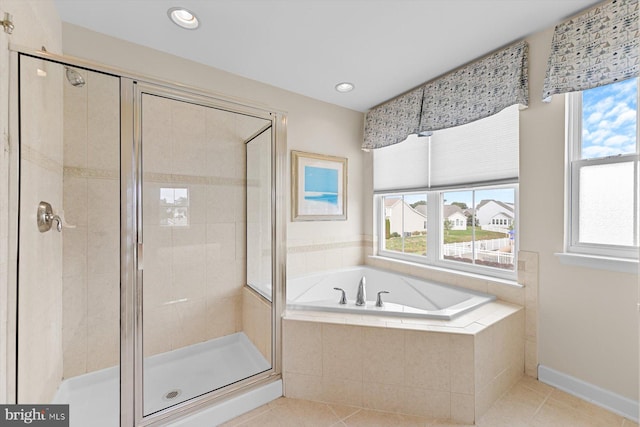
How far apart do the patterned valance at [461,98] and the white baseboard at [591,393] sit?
5.90 ft

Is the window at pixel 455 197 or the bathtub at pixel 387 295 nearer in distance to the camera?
the bathtub at pixel 387 295

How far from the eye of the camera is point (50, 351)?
144cm

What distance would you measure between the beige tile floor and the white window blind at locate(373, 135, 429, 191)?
5.66 ft

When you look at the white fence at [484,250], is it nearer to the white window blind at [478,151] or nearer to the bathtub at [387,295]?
the bathtub at [387,295]

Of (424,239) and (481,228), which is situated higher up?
(481,228)

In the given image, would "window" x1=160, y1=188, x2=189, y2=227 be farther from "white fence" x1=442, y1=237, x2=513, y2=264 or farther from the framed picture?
"white fence" x1=442, y1=237, x2=513, y2=264

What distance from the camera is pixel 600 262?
1530 mm

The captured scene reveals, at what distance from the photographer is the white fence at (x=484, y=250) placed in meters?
2.03

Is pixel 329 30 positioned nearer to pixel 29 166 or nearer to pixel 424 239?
pixel 29 166

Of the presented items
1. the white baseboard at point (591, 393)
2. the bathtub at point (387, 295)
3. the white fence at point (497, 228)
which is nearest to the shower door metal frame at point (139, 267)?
the bathtub at point (387, 295)

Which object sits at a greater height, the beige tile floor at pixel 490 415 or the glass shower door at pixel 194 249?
the glass shower door at pixel 194 249

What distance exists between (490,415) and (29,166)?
2.64 m

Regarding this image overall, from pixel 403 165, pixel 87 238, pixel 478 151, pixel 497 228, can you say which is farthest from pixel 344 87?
pixel 87 238

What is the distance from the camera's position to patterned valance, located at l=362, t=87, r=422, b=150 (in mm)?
2471
